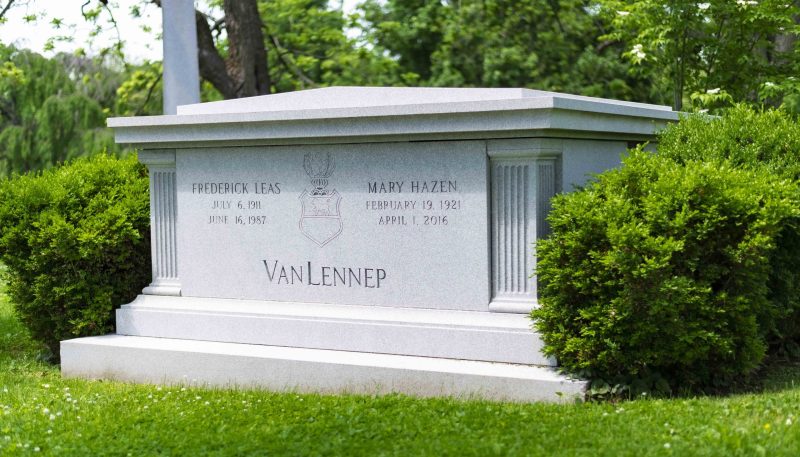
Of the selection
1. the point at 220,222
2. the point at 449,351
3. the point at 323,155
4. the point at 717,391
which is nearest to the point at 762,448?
the point at 717,391

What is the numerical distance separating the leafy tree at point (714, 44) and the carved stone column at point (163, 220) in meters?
7.54

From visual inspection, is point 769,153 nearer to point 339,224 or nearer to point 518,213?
point 518,213

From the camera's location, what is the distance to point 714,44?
45.0 feet

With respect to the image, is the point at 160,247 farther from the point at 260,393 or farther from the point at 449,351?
the point at 449,351

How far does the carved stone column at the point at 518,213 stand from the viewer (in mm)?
6742

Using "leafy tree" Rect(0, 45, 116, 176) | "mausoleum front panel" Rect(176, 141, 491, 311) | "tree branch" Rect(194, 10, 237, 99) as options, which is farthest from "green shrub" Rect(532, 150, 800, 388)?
"leafy tree" Rect(0, 45, 116, 176)

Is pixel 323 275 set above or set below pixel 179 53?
below

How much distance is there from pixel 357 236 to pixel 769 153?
3136mm

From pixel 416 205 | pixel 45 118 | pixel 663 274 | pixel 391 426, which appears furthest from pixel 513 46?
pixel 391 426

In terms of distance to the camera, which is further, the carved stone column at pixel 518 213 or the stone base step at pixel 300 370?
the carved stone column at pixel 518 213

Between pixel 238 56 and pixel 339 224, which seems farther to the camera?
pixel 238 56

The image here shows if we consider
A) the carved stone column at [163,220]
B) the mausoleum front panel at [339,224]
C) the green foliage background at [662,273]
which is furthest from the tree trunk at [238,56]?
the green foliage background at [662,273]

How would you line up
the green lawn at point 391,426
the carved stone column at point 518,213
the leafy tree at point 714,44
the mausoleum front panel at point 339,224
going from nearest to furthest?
the green lawn at point 391,426 < the carved stone column at point 518,213 < the mausoleum front panel at point 339,224 < the leafy tree at point 714,44

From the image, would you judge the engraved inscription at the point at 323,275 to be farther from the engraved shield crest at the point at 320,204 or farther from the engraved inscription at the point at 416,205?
the engraved inscription at the point at 416,205
